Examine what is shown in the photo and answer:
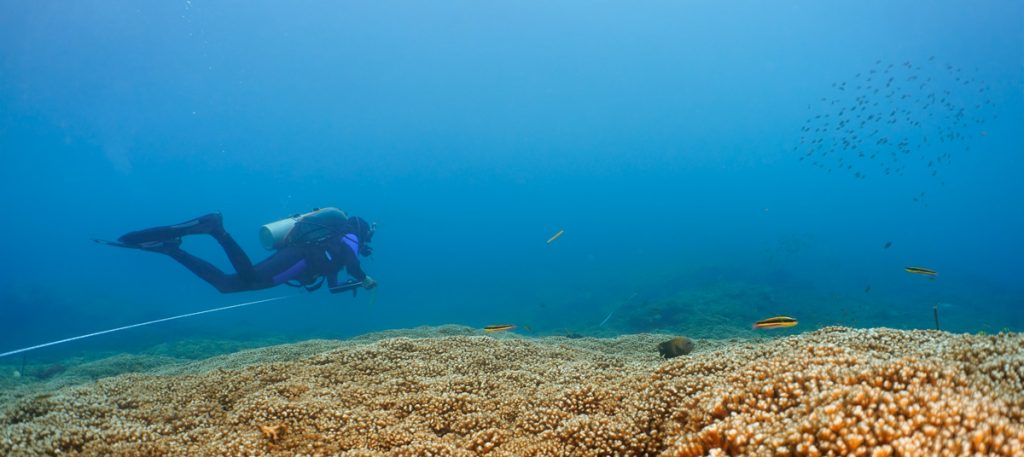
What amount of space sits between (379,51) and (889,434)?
18019 cm

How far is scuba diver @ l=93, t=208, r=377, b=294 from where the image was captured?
47.9 ft

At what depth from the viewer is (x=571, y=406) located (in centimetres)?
499

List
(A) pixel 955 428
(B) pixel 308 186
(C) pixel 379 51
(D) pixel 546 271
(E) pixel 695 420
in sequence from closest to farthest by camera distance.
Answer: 1. (A) pixel 955 428
2. (E) pixel 695 420
3. (D) pixel 546 271
4. (C) pixel 379 51
5. (B) pixel 308 186

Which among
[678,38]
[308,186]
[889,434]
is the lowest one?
[889,434]

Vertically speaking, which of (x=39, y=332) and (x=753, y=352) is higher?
(x=753, y=352)

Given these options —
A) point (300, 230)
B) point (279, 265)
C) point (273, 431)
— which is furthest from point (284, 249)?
point (273, 431)

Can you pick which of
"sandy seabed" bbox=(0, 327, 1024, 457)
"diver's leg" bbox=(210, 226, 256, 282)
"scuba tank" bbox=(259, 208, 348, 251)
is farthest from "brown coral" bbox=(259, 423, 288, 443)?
"scuba tank" bbox=(259, 208, 348, 251)

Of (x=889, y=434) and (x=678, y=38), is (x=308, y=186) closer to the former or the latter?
(x=678, y=38)

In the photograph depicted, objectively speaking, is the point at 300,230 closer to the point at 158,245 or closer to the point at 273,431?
the point at 158,245

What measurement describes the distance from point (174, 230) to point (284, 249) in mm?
3382

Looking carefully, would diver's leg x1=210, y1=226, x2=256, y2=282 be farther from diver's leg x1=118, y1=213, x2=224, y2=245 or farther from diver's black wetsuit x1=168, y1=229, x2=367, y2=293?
diver's leg x1=118, y1=213, x2=224, y2=245

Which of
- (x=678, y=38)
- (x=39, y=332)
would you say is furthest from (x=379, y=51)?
(x=39, y=332)

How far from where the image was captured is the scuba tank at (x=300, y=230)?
16188 mm

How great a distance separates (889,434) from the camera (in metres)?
2.49
